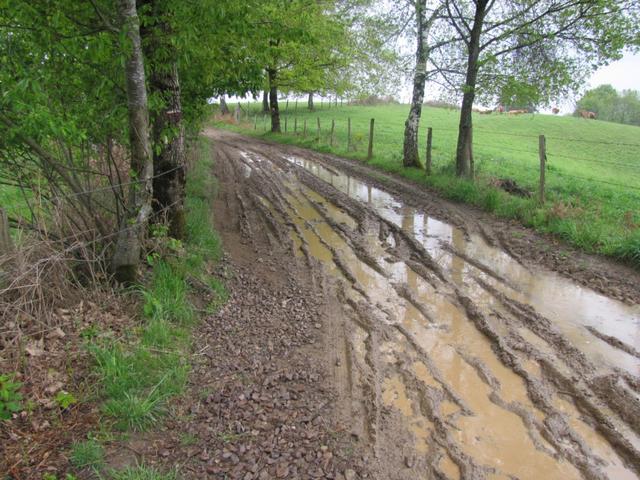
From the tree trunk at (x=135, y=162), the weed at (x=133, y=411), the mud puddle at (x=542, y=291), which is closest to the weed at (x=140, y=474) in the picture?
the weed at (x=133, y=411)

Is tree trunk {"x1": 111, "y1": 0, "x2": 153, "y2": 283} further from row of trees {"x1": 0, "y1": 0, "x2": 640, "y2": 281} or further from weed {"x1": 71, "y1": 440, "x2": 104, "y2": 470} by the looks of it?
weed {"x1": 71, "y1": 440, "x2": 104, "y2": 470}

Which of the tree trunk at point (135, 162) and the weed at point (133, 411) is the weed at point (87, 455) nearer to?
the weed at point (133, 411)

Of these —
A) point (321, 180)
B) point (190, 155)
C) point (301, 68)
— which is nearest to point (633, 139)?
point (301, 68)

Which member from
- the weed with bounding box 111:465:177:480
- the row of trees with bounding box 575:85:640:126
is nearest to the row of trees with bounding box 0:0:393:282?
the weed with bounding box 111:465:177:480

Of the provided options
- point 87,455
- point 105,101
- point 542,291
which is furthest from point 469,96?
point 87,455

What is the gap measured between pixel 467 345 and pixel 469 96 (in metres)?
9.91

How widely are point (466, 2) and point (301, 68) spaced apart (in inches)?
519

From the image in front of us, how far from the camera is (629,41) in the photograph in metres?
10.4

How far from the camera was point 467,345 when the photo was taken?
16.7ft

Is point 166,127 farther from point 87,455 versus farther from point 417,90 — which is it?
point 417,90

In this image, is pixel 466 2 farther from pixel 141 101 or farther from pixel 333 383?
pixel 333 383

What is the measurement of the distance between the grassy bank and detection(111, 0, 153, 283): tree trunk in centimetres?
29

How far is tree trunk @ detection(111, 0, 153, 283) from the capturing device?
15.7 feet

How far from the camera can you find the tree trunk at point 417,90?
47.6ft
